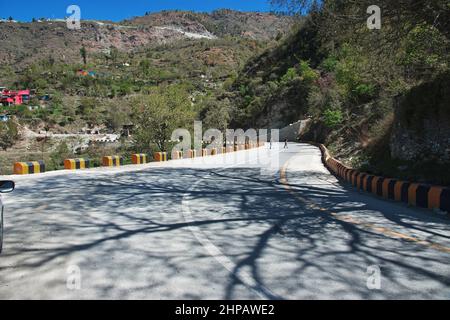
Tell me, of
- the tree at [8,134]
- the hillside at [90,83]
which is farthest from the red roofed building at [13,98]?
the tree at [8,134]

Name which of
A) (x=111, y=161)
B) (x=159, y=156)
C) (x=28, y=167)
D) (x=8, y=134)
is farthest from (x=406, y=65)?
(x=8, y=134)

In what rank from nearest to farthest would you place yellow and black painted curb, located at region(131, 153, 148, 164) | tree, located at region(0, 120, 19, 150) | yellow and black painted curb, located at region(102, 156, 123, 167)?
yellow and black painted curb, located at region(102, 156, 123, 167), yellow and black painted curb, located at region(131, 153, 148, 164), tree, located at region(0, 120, 19, 150)

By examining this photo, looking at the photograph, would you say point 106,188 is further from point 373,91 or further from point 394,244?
point 373,91

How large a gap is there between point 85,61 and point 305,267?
18604 centimetres

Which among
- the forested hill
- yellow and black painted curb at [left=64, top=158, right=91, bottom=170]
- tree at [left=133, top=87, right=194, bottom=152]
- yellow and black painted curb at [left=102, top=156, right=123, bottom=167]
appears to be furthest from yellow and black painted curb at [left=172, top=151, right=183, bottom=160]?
the forested hill

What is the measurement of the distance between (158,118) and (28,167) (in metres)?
23.8

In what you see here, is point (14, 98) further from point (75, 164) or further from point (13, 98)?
point (75, 164)

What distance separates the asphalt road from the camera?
4.23 m

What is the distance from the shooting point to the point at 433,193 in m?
9.34

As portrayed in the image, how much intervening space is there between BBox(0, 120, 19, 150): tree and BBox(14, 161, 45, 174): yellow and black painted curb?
67.5 meters

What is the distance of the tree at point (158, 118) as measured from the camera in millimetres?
40094

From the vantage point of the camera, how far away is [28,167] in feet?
54.0

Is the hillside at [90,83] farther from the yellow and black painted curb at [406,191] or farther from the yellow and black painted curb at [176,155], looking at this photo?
the yellow and black painted curb at [406,191]

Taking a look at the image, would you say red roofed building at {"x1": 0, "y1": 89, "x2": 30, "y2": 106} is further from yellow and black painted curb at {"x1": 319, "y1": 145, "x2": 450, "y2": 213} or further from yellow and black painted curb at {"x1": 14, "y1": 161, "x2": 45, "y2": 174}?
yellow and black painted curb at {"x1": 319, "y1": 145, "x2": 450, "y2": 213}
